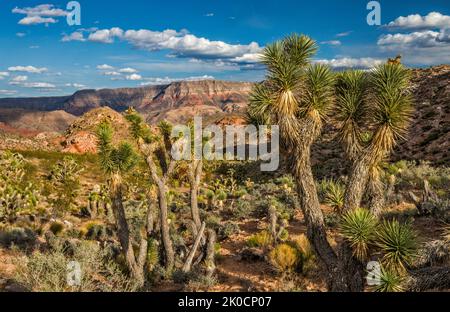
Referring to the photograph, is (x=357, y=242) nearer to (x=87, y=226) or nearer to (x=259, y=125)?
(x=259, y=125)

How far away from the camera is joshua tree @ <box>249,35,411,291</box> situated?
7176mm

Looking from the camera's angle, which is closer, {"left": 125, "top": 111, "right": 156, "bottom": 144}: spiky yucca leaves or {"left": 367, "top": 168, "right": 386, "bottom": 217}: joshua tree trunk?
{"left": 367, "top": 168, "right": 386, "bottom": 217}: joshua tree trunk

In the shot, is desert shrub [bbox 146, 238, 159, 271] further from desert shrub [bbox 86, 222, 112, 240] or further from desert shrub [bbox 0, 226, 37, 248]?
desert shrub [bbox 0, 226, 37, 248]

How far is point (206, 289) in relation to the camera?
838 centimetres

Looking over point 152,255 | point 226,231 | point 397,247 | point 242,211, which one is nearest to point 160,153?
point 152,255

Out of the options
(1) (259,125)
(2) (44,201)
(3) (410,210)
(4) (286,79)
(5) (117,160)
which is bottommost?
(2) (44,201)

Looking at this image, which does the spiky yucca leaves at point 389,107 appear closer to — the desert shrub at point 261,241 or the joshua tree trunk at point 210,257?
the joshua tree trunk at point 210,257

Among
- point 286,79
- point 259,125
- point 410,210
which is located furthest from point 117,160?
point 410,210

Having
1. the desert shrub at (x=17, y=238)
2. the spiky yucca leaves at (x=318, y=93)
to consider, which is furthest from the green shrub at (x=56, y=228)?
the spiky yucca leaves at (x=318, y=93)

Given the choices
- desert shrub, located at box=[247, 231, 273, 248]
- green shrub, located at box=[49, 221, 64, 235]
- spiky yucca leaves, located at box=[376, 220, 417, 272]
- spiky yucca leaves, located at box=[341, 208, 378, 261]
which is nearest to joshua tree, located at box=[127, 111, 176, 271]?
desert shrub, located at box=[247, 231, 273, 248]

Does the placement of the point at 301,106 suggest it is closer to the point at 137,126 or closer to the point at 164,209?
the point at 137,126

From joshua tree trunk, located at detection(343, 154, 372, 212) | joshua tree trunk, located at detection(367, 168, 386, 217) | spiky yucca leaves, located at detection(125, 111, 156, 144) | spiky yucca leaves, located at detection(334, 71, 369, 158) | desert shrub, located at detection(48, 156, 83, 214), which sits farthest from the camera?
desert shrub, located at detection(48, 156, 83, 214)

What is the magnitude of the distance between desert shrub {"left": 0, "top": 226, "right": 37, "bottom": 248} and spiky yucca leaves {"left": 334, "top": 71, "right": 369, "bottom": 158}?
9.61 metres

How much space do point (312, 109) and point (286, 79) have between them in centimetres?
77
